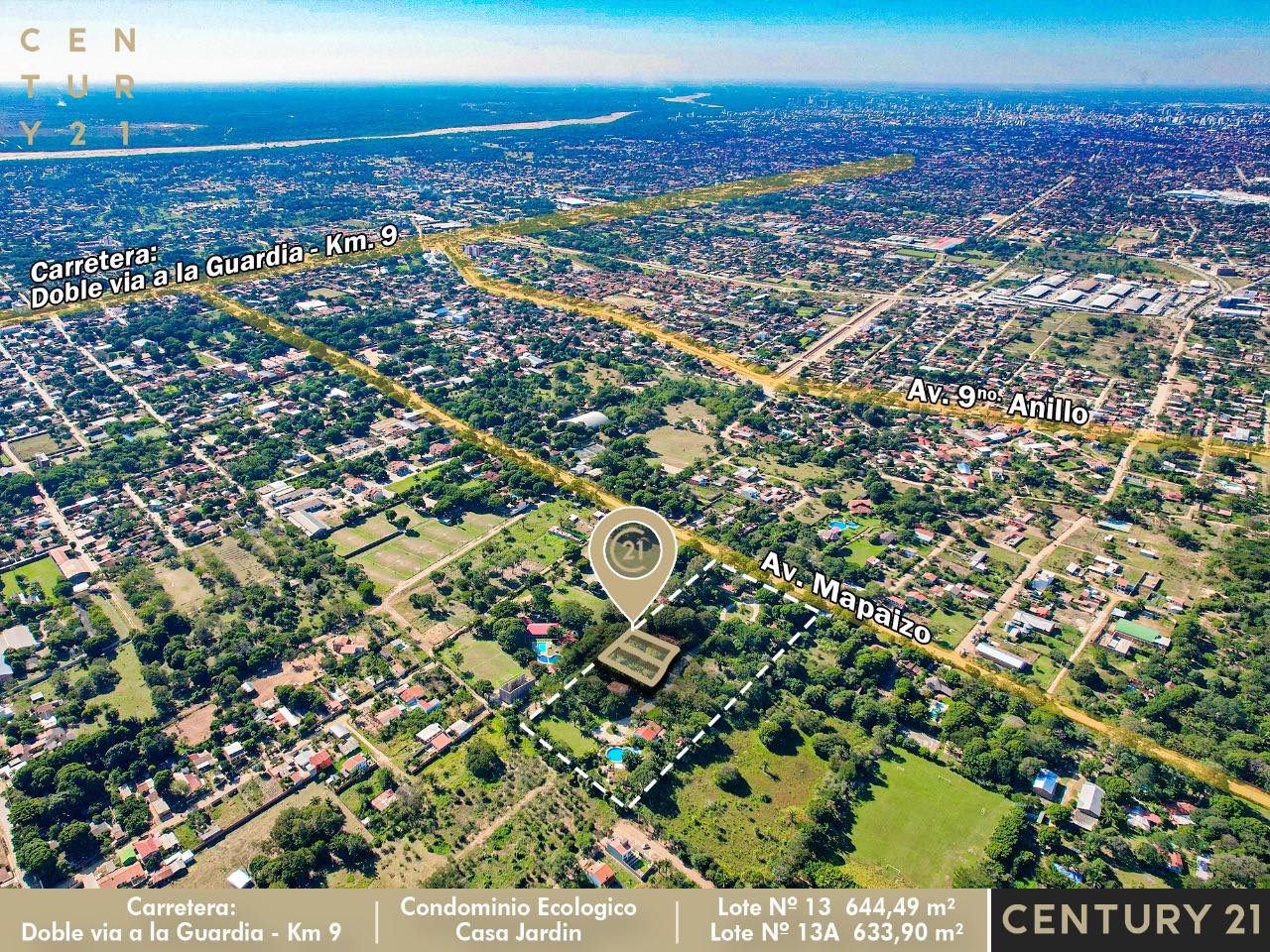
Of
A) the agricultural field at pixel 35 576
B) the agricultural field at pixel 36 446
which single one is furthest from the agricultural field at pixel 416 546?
the agricultural field at pixel 36 446

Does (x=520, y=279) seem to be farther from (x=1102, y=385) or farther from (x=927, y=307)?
(x=1102, y=385)

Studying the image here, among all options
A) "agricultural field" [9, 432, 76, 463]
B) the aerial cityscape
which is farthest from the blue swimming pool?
"agricultural field" [9, 432, 76, 463]

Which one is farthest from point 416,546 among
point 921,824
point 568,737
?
point 921,824

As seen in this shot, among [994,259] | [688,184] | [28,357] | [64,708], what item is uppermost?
[688,184]

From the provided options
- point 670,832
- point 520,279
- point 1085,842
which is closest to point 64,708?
point 670,832

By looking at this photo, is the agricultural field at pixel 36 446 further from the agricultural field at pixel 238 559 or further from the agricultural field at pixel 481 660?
the agricultural field at pixel 481 660

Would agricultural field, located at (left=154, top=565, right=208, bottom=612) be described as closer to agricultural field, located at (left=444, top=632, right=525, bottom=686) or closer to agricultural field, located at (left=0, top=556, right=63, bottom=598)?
agricultural field, located at (left=0, top=556, right=63, bottom=598)
